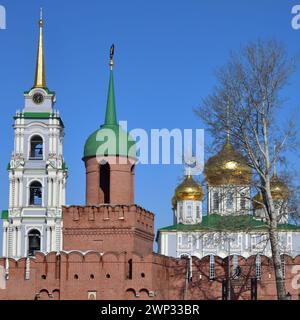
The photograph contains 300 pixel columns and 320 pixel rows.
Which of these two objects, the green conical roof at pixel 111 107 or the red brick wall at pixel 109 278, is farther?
the green conical roof at pixel 111 107

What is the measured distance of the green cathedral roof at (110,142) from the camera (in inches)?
1313

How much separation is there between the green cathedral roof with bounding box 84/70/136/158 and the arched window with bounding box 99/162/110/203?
2.02ft

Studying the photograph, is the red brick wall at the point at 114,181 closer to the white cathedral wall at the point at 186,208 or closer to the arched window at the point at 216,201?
the arched window at the point at 216,201

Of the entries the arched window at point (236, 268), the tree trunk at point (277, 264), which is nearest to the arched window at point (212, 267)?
the arched window at point (236, 268)

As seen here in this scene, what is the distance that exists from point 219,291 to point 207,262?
1122 mm

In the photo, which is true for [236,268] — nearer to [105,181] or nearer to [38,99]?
[105,181]

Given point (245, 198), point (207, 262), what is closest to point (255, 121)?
point (245, 198)

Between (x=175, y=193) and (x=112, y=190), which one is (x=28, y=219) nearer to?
(x=175, y=193)

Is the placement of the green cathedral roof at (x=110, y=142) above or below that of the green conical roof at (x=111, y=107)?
below

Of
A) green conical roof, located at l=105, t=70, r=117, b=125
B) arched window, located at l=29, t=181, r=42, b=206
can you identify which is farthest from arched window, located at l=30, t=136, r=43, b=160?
green conical roof, located at l=105, t=70, r=117, b=125

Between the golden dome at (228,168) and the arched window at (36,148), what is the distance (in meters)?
41.4

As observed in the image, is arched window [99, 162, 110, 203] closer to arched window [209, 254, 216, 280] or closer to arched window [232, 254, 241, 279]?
arched window [209, 254, 216, 280]

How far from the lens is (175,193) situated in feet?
201
